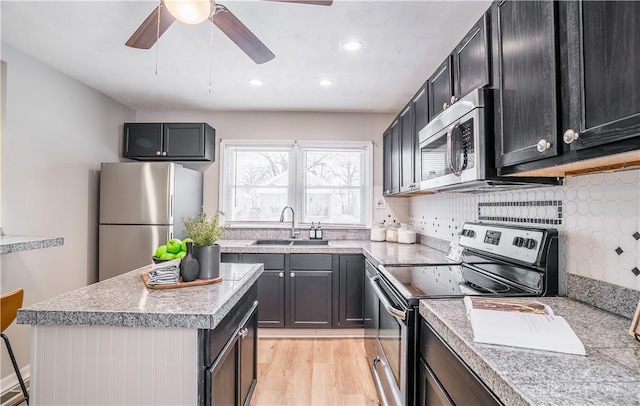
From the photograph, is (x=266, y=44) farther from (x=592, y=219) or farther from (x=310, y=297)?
(x=310, y=297)

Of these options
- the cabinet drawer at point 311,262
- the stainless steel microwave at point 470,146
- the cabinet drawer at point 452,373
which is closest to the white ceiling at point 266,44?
the stainless steel microwave at point 470,146

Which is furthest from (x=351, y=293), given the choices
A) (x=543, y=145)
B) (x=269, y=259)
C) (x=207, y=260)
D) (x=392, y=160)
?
(x=543, y=145)

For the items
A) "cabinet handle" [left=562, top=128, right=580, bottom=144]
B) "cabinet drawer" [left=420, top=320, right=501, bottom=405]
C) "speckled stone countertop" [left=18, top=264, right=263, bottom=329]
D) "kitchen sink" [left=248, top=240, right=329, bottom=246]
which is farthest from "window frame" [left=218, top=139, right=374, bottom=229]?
"cabinet handle" [left=562, top=128, right=580, bottom=144]

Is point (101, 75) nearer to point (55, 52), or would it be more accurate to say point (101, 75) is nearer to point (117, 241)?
point (55, 52)

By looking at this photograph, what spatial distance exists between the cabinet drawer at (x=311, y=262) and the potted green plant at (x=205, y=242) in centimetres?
161

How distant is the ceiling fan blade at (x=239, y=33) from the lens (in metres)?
1.49

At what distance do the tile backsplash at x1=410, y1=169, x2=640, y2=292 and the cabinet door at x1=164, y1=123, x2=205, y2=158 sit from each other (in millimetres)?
2958

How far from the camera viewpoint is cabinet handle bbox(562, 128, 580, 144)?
89 centimetres

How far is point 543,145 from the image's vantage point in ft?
3.31

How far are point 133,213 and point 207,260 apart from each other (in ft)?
6.56

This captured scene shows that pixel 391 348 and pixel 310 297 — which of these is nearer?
pixel 391 348

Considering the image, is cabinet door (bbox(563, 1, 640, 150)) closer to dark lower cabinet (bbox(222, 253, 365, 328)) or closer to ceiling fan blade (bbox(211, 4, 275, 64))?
ceiling fan blade (bbox(211, 4, 275, 64))

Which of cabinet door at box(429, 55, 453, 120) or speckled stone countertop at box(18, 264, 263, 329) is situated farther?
cabinet door at box(429, 55, 453, 120)

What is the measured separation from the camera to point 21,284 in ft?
7.77
